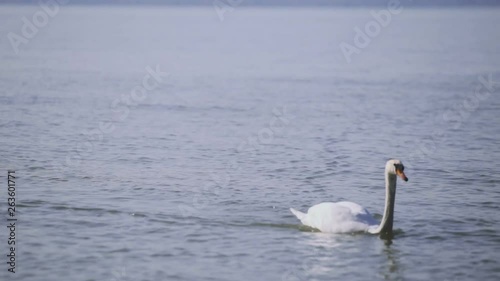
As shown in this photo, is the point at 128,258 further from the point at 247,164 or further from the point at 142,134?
the point at 142,134

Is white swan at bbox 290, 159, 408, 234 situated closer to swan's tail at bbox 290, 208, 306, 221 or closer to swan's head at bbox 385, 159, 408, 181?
swan's head at bbox 385, 159, 408, 181

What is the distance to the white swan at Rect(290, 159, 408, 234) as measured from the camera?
17.2 meters

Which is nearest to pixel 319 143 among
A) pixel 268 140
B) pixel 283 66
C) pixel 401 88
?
pixel 268 140

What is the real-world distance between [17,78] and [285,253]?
29.5 meters

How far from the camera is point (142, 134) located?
28734mm

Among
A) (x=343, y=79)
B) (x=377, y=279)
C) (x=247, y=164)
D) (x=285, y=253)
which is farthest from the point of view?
(x=343, y=79)
